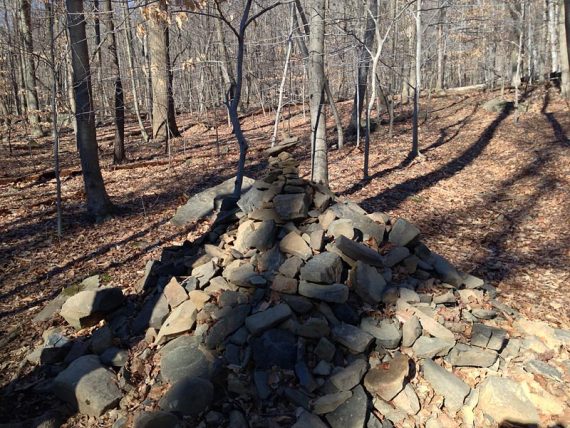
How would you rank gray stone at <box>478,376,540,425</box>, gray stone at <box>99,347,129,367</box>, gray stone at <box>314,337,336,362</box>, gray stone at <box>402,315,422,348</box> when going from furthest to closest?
1. gray stone at <box>99,347,129,367</box>
2. gray stone at <box>402,315,422,348</box>
3. gray stone at <box>314,337,336,362</box>
4. gray stone at <box>478,376,540,425</box>

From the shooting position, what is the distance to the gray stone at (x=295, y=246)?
15.4ft

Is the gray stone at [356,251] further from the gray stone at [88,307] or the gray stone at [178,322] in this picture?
the gray stone at [88,307]

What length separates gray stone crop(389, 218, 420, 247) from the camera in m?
5.20

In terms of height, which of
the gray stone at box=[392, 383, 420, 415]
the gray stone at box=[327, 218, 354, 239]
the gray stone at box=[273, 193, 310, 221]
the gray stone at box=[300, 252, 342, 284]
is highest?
the gray stone at box=[273, 193, 310, 221]

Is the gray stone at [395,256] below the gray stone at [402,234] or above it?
below

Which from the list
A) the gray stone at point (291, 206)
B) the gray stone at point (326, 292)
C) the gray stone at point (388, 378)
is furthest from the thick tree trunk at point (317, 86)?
the gray stone at point (388, 378)

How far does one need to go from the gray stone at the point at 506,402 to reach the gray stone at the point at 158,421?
2603 millimetres

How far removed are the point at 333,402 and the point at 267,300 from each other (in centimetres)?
124

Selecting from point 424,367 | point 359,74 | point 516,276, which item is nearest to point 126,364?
point 424,367

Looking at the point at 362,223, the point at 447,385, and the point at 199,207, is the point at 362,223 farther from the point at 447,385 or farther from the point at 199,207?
the point at 199,207

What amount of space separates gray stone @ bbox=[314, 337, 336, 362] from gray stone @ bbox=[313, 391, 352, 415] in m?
0.34

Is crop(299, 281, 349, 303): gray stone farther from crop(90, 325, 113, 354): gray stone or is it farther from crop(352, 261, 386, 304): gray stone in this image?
crop(90, 325, 113, 354): gray stone

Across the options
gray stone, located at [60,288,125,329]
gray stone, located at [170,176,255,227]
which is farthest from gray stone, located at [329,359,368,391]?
gray stone, located at [170,176,255,227]

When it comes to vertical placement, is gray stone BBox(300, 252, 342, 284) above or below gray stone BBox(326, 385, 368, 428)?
above
